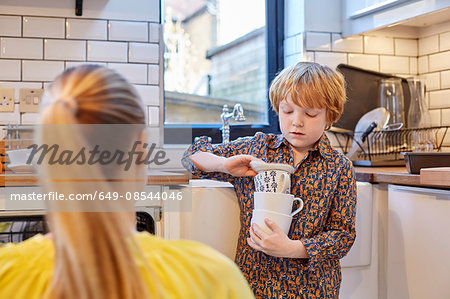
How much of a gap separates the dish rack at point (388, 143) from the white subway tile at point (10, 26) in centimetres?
137

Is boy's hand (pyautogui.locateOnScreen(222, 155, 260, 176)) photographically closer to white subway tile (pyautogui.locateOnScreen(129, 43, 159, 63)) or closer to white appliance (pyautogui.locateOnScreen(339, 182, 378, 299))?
white appliance (pyautogui.locateOnScreen(339, 182, 378, 299))

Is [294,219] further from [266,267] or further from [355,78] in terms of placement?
[355,78]

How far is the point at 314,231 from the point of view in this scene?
1343mm

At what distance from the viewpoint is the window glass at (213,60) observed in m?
2.38

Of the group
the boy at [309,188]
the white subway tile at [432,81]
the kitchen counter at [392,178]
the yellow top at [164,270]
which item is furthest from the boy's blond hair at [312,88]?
the white subway tile at [432,81]

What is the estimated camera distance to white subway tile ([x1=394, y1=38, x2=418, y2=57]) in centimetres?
249

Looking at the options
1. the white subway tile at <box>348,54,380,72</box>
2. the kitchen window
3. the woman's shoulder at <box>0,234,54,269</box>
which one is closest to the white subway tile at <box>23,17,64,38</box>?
the kitchen window

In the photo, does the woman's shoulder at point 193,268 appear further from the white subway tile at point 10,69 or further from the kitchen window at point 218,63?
the kitchen window at point 218,63

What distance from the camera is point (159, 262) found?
62cm

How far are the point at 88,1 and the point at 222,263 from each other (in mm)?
1695

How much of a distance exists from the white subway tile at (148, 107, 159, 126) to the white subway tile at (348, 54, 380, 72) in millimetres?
921

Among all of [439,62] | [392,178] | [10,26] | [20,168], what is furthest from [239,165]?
[439,62]

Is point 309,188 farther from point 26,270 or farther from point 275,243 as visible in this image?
point 26,270

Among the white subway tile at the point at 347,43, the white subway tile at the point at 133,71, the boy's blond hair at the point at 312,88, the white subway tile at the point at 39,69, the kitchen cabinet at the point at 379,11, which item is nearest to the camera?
the boy's blond hair at the point at 312,88
